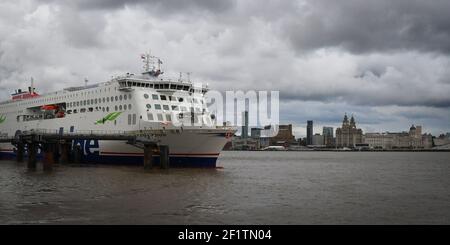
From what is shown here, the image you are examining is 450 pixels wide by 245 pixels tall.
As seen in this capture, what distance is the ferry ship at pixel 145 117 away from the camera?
39.8m

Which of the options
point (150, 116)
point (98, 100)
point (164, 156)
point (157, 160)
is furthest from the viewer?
point (98, 100)

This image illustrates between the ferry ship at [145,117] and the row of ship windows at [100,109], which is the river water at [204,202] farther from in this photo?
the row of ship windows at [100,109]

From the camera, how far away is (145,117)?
41906mm

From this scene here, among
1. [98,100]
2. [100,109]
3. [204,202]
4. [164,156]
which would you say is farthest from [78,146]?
[204,202]

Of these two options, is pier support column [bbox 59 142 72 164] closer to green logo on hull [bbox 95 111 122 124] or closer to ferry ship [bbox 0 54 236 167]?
ferry ship [bbox 0 54 236 167]

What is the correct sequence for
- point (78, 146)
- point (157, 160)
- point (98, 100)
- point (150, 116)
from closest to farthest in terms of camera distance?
point (157, 160)
point (150, 116)
point (98, 100)
point (78, 146)

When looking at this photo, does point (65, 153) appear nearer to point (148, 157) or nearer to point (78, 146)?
point (78, 146)

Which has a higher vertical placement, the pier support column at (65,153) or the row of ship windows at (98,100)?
the row of ship windows at (98,100)

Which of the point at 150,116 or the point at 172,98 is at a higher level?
the point at 172,98

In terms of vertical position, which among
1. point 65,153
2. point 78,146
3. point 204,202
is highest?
point 78,146

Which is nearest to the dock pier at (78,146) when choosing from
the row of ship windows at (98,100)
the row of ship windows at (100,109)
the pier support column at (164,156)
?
the pier support column at (164,156)

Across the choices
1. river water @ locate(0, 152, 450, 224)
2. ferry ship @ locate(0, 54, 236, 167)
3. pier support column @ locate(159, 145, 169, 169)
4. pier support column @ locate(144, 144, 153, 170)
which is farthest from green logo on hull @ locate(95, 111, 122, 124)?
river water @ locate(0, 152, 450, 224)
